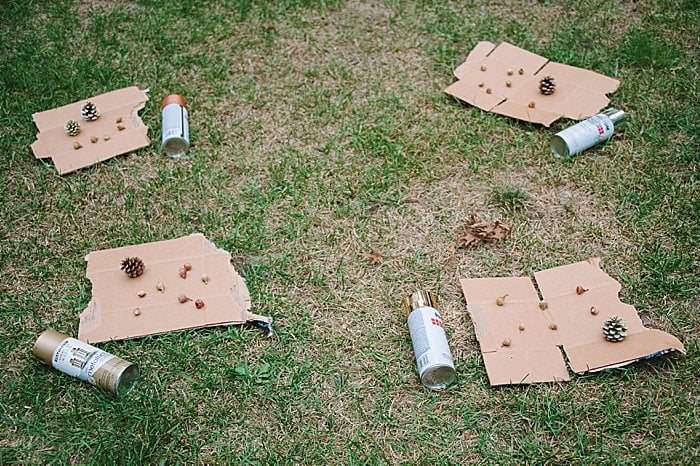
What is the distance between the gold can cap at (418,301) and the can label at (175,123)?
1241 millimetres

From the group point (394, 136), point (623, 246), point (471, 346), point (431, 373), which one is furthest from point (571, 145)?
point (431, 373)

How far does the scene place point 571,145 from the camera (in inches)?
107

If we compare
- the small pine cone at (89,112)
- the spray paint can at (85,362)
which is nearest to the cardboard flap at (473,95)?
the small pine cone at (89,112)

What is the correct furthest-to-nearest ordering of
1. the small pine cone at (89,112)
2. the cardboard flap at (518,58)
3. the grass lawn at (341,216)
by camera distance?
the cardboard flap at (518,58) → the small pine cone at (89,112) → the grass lawn at (341,216)

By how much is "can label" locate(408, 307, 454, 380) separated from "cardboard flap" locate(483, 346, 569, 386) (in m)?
0.14

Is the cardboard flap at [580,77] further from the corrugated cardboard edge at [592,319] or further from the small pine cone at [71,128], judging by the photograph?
the small pine cone at [71,128]

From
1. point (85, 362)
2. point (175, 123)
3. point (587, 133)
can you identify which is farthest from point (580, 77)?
point (85, 362)

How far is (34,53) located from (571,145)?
2.64 metres

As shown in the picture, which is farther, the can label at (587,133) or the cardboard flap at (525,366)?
the can label at (587,133)

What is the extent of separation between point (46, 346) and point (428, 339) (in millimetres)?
1166

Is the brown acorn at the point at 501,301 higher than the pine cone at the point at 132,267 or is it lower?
higher

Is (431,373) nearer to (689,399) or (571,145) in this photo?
(689,399)

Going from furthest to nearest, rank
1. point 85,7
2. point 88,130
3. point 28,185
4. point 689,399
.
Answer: point 85,7 < point 88,130 < point 28,185 < point 689,399

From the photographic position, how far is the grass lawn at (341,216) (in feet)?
6.33
